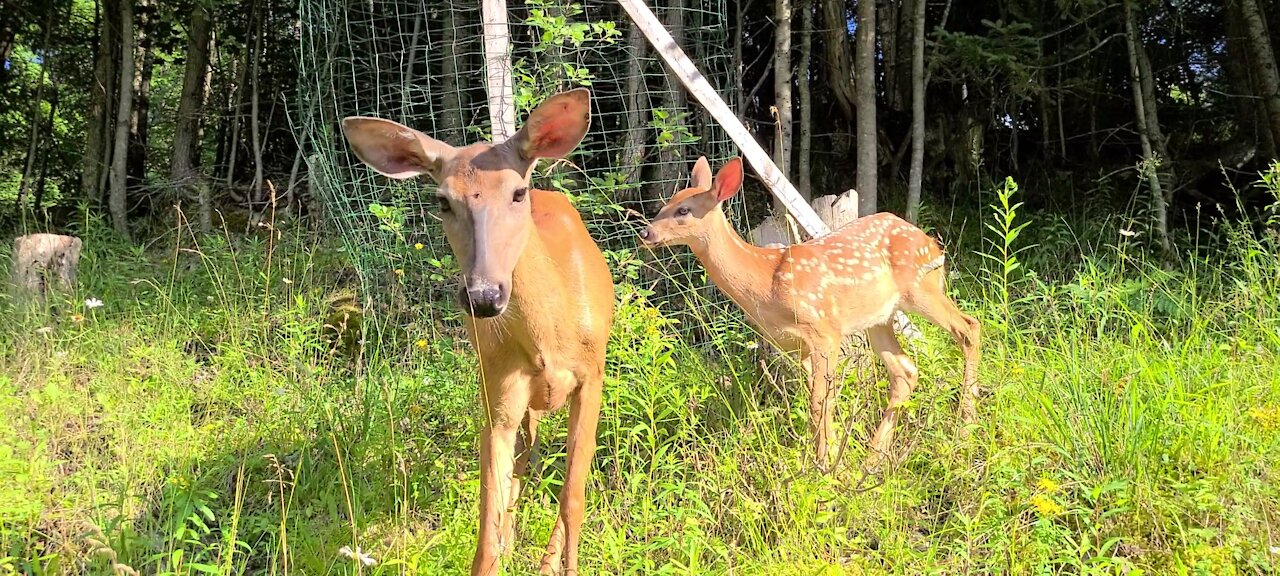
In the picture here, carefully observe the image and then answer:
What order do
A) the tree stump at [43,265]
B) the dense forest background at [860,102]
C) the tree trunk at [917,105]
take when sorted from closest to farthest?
the tree stump at [43,265] → the tree trunk at [917,105] → the dense forest background at [860,102]

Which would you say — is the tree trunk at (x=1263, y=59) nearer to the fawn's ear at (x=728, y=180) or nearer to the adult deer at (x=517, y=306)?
the fawn's ear at (x=728, y=180)

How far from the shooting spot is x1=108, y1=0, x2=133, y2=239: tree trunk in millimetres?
6781

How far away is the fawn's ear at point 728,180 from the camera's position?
3.31 metres

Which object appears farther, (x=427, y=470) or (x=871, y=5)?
(x=871, y=5)

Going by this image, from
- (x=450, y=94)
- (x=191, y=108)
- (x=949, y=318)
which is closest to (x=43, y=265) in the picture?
(x=450, y=94)

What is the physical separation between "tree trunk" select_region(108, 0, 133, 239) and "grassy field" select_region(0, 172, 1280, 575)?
3184 mm

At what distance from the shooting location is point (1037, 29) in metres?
6.06

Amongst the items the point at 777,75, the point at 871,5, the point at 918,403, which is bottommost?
the point at 918,403

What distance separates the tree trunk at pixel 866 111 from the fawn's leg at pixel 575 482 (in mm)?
3346

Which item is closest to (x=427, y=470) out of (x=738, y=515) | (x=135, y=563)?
(x=135, y=563)

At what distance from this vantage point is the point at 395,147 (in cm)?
233

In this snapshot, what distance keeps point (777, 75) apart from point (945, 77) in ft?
6.40

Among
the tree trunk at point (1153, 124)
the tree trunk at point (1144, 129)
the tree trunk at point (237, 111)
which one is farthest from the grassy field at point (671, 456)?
the tree trunk at point (237, 111)

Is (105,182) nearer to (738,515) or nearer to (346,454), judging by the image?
(346,454)
